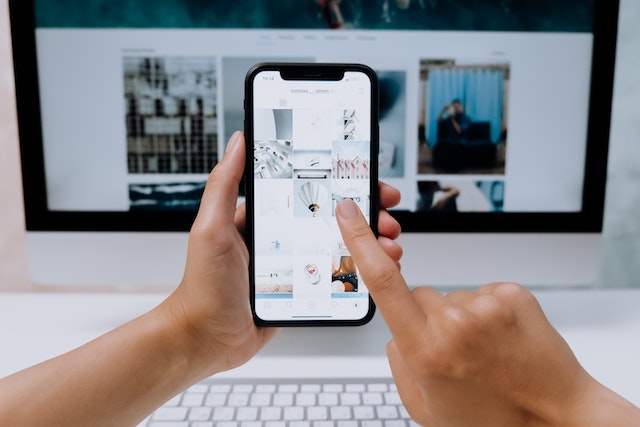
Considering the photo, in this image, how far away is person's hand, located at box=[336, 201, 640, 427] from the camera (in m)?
0.31

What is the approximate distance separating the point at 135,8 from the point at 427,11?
0.32 m

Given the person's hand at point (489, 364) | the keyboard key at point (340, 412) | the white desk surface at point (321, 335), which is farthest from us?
the white desk surface at point (321, 335)

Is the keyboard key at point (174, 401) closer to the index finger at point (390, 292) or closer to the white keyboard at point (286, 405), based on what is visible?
the white keyboard at point (286, 405)

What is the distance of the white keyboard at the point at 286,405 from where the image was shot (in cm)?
40

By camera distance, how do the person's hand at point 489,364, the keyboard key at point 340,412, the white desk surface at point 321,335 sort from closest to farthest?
the person's hand at point 489,364 → the keyboard key at point 340,412 → the white desk surface at point 321,335

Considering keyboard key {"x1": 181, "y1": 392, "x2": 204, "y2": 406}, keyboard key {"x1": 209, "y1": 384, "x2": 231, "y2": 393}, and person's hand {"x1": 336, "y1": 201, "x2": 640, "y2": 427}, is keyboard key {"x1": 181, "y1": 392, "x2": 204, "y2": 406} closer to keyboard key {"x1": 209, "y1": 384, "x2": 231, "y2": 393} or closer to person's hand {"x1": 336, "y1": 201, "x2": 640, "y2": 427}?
keyboard key {"x1": 209, "y1": 384, "x2": 231, "y2": 393}

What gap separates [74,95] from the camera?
560 millimetres

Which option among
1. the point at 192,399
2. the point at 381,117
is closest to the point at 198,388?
the point at 192,399

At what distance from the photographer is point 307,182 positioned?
0.45 meters

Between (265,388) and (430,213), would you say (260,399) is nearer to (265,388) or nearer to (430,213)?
(265,388)

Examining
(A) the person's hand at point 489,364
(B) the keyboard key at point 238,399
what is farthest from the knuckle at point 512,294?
(B) the keyboard key at point 238,399

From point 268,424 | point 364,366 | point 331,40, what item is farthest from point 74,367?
point 331,40

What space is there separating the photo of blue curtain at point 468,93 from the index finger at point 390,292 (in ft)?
0.86

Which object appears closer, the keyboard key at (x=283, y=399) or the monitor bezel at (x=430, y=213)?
the keyboard key at (x=283, y=399)
